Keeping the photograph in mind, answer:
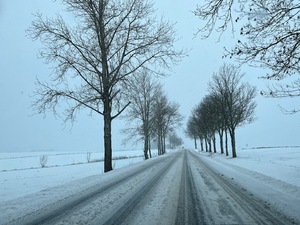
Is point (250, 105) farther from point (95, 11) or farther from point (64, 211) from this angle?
point (64, 211)

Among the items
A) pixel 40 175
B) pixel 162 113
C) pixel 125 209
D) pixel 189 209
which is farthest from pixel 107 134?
pixel 162 113

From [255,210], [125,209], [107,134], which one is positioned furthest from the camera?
[107,134]

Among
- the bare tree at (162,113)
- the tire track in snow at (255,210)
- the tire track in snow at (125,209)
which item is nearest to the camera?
the tire track in snow at (125,209)

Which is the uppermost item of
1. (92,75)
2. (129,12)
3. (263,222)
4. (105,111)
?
(129,12)

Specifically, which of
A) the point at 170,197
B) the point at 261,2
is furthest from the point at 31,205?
the point at 261,2

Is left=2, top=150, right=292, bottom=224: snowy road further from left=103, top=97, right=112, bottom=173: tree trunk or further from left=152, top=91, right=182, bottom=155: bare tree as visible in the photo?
left=152, top=91, right=182, bottom=155: bare tree

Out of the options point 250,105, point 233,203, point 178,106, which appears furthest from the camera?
point 178,106

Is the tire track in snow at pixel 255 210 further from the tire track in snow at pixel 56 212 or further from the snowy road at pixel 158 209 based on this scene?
the tire track in snow at pixel 56 212

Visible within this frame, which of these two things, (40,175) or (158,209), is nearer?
(158,209)

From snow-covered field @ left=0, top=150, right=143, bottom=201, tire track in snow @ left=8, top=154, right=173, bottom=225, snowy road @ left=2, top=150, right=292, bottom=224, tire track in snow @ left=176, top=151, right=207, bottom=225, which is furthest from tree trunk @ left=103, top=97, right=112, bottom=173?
tire track in snow @ left=176, top=151, right=207, bottom=225

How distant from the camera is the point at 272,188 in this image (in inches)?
471

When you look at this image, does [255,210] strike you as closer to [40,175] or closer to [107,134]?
[107,134]

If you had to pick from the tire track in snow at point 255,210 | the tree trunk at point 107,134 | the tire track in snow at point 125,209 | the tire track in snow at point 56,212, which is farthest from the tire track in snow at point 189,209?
the tree trunk at point 107,134

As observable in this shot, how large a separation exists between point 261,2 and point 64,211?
7.74 m
